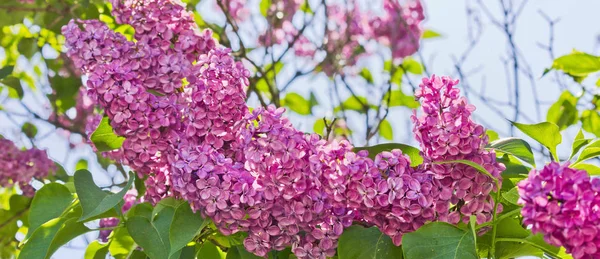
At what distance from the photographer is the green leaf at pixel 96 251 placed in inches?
56.9

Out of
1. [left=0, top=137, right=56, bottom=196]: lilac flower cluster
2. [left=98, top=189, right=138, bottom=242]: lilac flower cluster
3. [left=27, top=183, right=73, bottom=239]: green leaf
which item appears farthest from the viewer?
[left=0, top=137, right=56, bottom=196]: lilac flower cluster

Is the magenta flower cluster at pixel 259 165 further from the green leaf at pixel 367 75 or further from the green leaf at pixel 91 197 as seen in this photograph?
the green leaf at pixel 367 75

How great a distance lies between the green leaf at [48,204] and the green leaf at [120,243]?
10cm

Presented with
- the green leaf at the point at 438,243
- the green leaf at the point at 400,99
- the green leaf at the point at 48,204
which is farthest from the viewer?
the green leaf at the point at 400,99

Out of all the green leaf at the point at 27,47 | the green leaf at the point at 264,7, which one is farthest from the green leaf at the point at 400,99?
the green leaf at the point at 27,47

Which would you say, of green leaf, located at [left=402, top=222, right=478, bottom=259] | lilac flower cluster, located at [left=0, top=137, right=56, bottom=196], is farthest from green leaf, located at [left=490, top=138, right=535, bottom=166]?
lilac flower cluster, located at [left=0, top=137, right=56, bottom=196]

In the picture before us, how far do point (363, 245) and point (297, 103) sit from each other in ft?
5.15

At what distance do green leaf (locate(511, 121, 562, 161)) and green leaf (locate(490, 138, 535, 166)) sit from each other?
3 centimetres

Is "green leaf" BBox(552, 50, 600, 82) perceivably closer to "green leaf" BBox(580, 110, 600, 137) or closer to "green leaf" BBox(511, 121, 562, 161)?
"green leaf" BBox(580, 110, 600, 137)

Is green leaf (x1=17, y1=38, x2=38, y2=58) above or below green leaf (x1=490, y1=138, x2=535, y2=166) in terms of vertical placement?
below

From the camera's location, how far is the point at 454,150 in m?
1.10

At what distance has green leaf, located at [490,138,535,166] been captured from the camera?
1.22 m

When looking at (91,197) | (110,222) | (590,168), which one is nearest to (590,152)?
(590,168)

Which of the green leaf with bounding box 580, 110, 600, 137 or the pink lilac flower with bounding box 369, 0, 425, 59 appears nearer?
the green leaf with bounding box 580, 110, 600, 137
